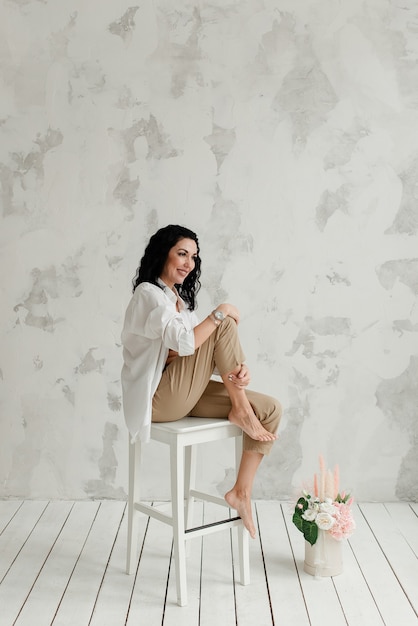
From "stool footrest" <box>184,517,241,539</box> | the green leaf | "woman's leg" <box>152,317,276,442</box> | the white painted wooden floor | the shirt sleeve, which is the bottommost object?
the white painted wooden floor

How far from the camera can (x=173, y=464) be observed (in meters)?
2.40

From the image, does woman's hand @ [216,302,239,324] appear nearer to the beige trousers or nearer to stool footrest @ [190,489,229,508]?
the beige trousers

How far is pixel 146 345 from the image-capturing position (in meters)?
2.55

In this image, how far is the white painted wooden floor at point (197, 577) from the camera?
226 centimetres

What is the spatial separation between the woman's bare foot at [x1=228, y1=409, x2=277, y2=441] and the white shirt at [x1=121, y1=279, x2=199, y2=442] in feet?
0.91

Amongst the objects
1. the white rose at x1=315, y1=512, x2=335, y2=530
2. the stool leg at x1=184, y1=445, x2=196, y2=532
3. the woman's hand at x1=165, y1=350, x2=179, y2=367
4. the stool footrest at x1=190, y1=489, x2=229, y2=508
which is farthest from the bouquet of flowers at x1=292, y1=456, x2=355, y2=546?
the woman's hand at x1=165, y1=350, x2=179, y2=367

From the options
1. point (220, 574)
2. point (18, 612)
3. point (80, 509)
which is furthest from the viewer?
point (80, 509)

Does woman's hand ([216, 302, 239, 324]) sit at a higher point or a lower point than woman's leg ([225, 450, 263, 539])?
higher

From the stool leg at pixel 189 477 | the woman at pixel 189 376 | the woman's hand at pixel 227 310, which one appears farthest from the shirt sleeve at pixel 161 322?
the stool leg at pixel 189 477

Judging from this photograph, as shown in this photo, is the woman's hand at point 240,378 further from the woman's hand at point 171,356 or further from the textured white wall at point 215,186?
the textured white wall at point 215,186

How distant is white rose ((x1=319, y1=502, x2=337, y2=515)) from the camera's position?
2566 millimetres

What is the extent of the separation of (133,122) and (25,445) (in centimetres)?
158

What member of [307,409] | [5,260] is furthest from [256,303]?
[5,260]

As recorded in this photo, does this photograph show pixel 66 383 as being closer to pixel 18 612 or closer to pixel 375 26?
pixel 18 612
